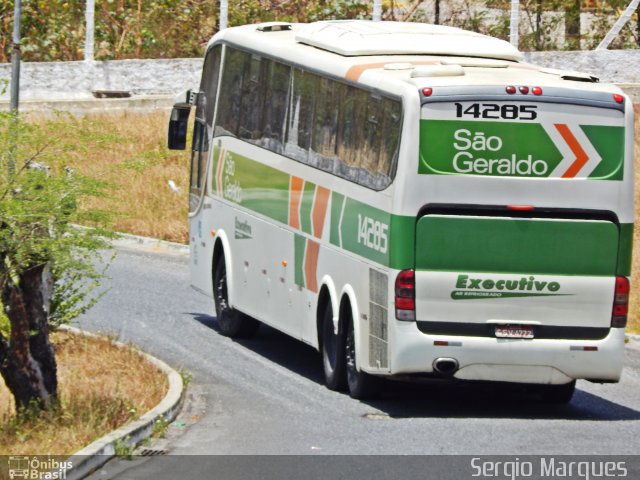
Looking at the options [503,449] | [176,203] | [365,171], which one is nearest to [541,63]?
[176,203]

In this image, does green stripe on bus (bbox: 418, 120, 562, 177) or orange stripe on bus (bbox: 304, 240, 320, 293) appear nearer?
green stripe on bus (bbox: 418, 120, 562, 177)

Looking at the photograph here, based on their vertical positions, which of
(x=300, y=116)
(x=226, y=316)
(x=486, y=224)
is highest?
(x=300, y=116)

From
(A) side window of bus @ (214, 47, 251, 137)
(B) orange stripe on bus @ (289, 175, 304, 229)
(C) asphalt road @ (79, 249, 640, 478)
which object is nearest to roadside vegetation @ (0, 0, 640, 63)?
(A) side window of bus @ (214, 47, 251, 137)

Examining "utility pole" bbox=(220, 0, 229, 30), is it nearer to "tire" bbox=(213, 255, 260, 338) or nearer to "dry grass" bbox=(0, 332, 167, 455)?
"tire" bbox=(213, 255, 260, 338)

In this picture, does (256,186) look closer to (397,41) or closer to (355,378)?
(397,41)

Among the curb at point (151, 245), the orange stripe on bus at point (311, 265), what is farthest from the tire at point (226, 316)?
the curb at point (151, 245)

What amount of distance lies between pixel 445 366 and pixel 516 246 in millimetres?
1304

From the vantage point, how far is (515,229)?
51.5 ft

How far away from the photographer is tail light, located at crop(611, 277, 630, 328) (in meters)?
15.9

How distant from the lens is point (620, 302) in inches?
627

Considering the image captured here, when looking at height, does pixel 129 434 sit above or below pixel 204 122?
below

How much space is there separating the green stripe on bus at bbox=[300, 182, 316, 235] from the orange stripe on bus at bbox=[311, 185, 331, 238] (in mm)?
127

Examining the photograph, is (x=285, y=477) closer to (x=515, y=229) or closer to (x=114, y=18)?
(x=515, y=229)

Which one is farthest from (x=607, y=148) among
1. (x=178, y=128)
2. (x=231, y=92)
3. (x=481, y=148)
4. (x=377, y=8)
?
(x=377, y=8)
